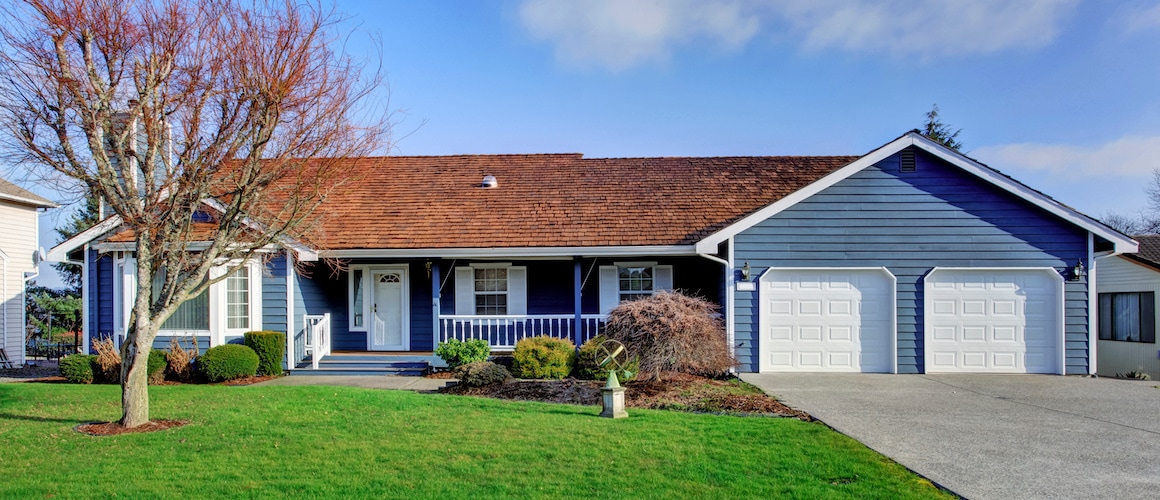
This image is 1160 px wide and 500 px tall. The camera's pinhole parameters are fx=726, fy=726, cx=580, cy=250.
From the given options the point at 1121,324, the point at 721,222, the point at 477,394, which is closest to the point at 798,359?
the point at 721,222

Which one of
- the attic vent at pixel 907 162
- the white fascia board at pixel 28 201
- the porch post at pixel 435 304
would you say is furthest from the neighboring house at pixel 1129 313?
the white fascia board at pixel 28 201

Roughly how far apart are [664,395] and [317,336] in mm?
7619

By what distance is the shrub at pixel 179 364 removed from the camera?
45.4 feet

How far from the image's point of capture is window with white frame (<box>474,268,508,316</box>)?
647 inches

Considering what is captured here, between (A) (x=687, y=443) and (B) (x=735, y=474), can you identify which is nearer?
(B) (x=735, y=474)

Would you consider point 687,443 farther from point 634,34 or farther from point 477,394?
point 634,34

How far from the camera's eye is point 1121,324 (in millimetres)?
18297

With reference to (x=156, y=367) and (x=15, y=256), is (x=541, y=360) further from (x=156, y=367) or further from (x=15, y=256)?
(x=15, y=256)

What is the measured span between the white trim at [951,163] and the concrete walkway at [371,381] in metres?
5.77

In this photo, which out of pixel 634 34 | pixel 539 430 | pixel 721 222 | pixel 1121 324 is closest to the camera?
pixel 539 430

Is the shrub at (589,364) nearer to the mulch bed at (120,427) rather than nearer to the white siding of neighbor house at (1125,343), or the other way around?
the mulch bed at (120,427)

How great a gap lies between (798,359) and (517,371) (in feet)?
18.1

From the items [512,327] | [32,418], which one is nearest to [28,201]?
[32,418]

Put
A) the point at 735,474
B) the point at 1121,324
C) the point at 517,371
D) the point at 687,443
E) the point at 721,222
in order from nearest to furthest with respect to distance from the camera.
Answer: the point at 735,474 → the point at 687,443 → the point at 517,371 → the point at 721,222 → the point at 1121,324
